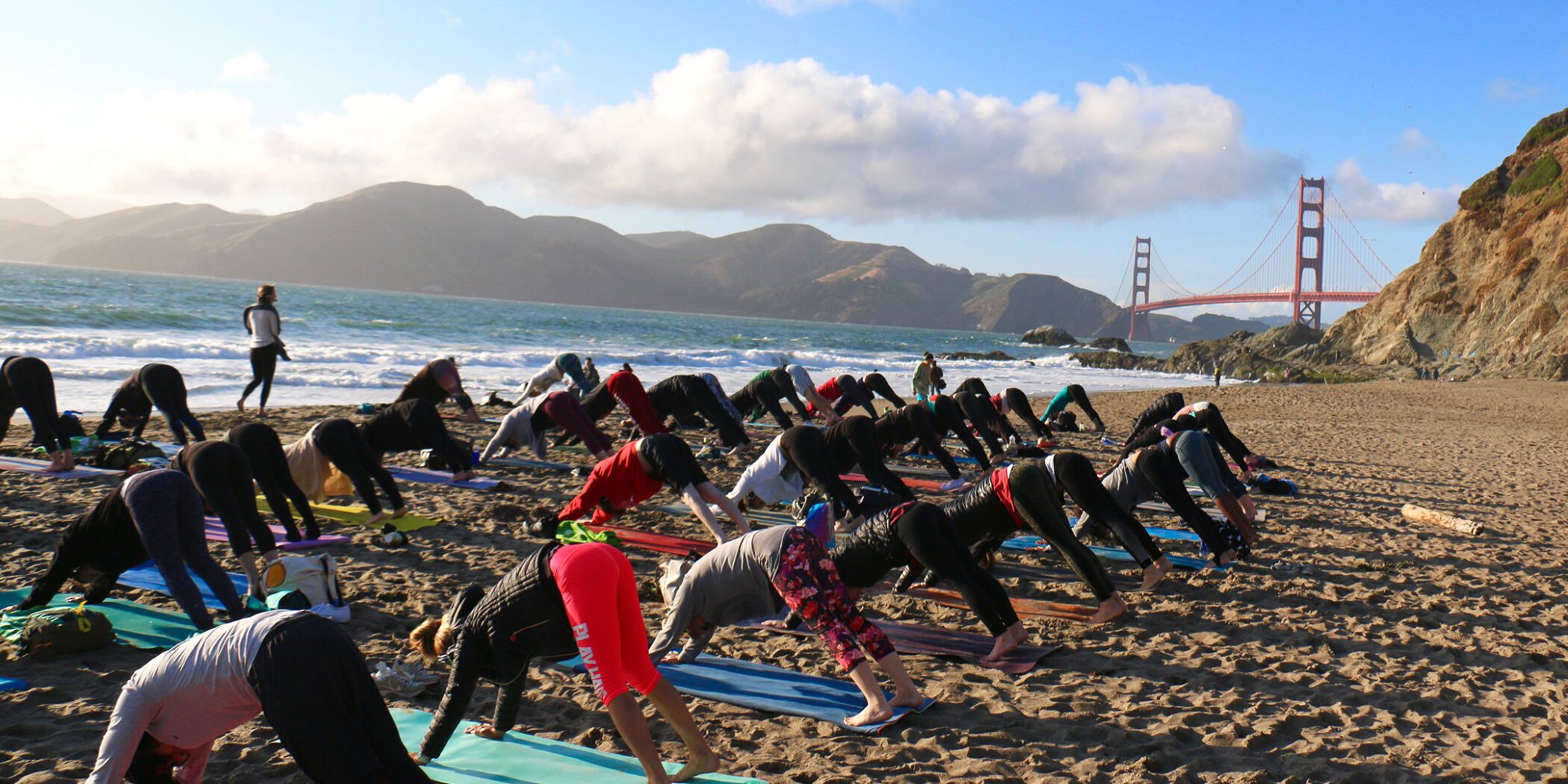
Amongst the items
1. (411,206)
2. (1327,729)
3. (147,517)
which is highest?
(411,206)

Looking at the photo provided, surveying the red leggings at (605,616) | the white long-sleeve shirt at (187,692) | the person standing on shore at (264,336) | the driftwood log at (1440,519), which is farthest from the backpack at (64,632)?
the driftwood log at (1440,519)

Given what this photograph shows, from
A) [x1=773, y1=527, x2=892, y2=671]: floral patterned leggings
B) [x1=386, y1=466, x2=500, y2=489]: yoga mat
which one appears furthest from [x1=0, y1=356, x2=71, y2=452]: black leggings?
[x1=773, y1=527, x2=892, y2=671]: floral patterned leggings

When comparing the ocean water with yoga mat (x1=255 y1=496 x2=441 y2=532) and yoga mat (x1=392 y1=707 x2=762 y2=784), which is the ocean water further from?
yoga mat (x1=392 y1=707 x2=762 y2=784)

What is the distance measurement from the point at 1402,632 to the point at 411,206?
187219 millimetres

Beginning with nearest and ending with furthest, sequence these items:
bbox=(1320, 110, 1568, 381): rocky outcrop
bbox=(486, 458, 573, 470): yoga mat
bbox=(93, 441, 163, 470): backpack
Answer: bbox=(93, 441, 163, 470): backpack → bbox=(486, 458, 573, 470): yoga mat → bbox=(1320, 110, 1568, 381): rocky outcrop

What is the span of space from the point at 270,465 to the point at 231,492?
0.86 metres

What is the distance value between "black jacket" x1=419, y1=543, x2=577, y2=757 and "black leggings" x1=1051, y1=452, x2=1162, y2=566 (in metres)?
3.08

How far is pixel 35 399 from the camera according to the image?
8.16 meters

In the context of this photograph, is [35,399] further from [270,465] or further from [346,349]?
[346,349]

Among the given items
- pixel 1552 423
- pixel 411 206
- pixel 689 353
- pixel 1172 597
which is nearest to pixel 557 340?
pixel 689 353

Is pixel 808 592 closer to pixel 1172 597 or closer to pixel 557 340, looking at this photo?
pixel 1172 597

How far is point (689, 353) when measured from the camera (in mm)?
39125

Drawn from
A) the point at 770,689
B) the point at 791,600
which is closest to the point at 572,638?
the point at 791,600

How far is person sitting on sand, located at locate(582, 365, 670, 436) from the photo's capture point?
9383 mm
